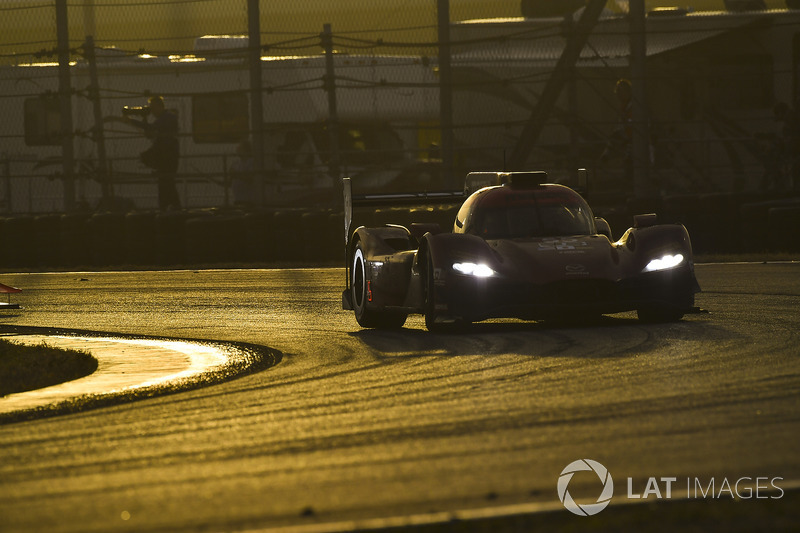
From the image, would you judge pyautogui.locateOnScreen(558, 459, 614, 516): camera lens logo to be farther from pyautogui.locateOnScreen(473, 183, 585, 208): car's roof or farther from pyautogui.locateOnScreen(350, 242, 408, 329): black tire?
pyautogui.locateOnScreen(350, 242, 408, 329): black tire

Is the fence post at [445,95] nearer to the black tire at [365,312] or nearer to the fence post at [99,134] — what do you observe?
the fence post at [99,134]

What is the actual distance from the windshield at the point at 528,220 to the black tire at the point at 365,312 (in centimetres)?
93

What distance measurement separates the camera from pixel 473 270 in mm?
9984

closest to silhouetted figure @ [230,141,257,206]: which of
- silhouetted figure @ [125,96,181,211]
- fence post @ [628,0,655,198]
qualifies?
silhouetted figure @ [125,96,181,211]

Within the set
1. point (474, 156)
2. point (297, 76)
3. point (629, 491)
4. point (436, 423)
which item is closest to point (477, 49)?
point (474, 156)

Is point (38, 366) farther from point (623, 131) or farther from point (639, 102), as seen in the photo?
point (623, 131)

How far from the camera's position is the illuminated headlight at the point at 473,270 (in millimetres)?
9948

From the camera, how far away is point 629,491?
15.1ft

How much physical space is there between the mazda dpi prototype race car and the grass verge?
247 centimetres

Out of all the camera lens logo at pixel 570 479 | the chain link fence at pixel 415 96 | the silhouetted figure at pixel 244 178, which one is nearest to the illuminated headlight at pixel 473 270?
the camera lens logo at pixel 570 479

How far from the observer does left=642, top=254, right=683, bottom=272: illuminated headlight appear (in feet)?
33.3

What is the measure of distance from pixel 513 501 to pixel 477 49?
16042 millimetres

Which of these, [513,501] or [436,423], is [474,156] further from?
[513,501]

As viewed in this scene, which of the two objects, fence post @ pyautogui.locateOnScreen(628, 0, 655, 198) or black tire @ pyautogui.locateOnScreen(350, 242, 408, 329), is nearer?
black tire @ pyautogui.locateOnScreen(350, 242, 408, 329)
